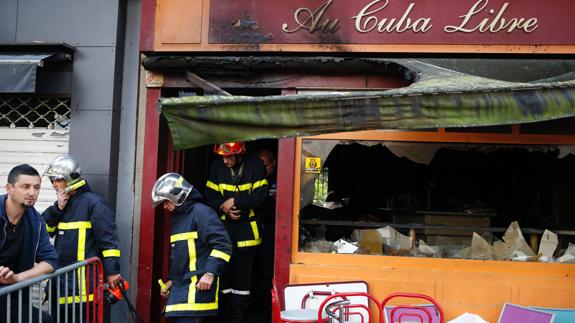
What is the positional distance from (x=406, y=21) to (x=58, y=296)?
4486mm

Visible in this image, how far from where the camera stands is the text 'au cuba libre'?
627 centimetres

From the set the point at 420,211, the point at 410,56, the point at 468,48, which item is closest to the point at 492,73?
the point at 468,48

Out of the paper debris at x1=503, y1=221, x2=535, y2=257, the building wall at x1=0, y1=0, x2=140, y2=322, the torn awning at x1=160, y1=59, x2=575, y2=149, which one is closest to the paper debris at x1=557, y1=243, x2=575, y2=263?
the paper debris at x1=503, y1=221, x2=535, y2=257

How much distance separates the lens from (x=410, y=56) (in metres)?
6.42

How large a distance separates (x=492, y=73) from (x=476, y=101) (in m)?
2.08

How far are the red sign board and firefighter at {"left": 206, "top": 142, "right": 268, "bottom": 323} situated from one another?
4.50 feet

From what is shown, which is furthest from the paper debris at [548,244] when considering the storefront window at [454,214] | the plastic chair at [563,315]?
the plastic chair at [563,315]

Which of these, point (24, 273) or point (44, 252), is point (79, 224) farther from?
point (24, 273)

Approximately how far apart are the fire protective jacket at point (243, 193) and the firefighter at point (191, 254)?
3.00ft

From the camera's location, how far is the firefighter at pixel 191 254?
5312mm

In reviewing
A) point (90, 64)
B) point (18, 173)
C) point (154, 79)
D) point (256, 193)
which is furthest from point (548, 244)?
point (90, 64)

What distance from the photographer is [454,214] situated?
6.60 meters

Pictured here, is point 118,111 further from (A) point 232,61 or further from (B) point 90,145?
(A) point 232,61

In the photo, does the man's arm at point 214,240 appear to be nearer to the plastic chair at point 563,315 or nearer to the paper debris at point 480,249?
the paper debris at point 480,249
